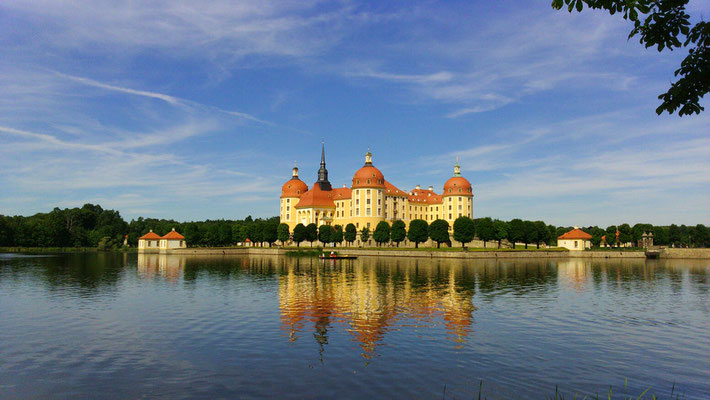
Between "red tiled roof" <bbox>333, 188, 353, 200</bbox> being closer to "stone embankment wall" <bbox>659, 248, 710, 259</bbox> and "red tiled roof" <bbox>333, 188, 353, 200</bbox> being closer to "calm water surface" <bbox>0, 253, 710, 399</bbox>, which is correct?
"stone embankment wall" <bbox>659, 248, 710, 259</bbox>

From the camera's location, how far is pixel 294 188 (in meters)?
161

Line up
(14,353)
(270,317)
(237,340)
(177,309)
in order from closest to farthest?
(14,353), (237,340), (270,317), (177,309)

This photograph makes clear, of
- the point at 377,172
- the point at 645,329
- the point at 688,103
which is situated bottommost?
the point at 645,329

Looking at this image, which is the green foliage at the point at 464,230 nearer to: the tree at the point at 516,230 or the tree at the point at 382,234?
the tree at the point at 516,230

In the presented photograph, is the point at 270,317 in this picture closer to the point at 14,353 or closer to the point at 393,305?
the point at 393,305

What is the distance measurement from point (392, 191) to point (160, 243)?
6726 centimetres

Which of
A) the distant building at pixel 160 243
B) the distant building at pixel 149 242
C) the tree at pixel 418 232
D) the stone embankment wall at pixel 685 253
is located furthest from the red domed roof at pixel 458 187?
the distant building at pixel 149 242

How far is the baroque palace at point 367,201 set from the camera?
13950 centimetres

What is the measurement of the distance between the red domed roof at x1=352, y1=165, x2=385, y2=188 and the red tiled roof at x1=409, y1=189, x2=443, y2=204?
67.6 ft

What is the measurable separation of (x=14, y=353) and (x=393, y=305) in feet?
66.6

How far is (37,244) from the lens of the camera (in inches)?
5591

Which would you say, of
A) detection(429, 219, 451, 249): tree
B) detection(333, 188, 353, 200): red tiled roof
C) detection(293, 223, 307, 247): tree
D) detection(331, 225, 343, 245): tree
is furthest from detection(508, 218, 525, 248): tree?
detection(293, 223, 307, 247): tree

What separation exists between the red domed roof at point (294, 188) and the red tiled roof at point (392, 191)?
2817cm

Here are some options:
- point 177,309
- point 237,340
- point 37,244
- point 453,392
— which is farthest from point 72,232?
point 453,392
